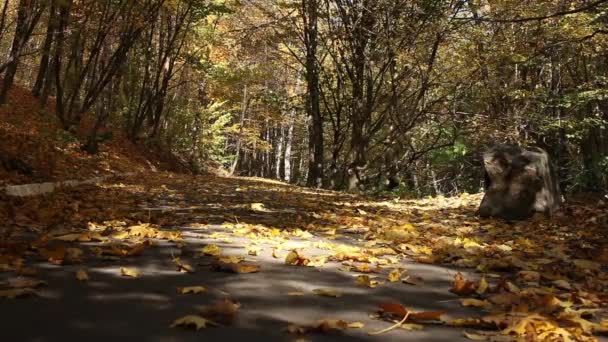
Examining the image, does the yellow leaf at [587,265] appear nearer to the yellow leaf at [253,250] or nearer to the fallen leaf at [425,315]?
the fallen leaf at [425,315]

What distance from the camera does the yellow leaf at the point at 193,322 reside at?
7.47ft

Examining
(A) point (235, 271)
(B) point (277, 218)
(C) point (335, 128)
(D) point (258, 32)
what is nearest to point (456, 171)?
(C) point (335, 128)

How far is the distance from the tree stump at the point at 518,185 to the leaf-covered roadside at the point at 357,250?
27cm

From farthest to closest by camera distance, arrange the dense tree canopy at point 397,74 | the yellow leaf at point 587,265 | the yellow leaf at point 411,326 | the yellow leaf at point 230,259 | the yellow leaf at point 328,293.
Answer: the dense tree canopy at point 397,74 < the yellow leaf at point 587,265 < the yellow leaf at point 230,259 < the yellow leaf at point 328,293 < the yellow leaf at point 411,326

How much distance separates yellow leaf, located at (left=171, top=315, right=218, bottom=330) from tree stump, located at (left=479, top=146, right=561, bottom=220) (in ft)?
20.0

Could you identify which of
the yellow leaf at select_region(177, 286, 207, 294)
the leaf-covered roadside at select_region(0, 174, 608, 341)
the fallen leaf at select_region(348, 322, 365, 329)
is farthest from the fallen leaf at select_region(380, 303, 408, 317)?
the yellow leaf at select_region(177, 286, 207, 294)

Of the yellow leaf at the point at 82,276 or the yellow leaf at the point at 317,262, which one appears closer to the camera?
the yellow leaf at the point at 82,276

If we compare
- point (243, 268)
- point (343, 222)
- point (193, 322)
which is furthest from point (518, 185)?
point (193, 322)

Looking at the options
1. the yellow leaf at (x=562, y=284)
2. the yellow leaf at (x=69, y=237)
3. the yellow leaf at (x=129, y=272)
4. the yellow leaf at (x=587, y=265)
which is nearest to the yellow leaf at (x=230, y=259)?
the yellow leaf at (x=129, y=272)

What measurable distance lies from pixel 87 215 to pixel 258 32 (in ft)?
48.3

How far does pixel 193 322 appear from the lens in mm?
2285

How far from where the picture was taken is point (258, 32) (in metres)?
19.4

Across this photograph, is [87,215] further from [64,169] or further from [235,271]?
[64,169]

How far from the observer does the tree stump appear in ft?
24.5
